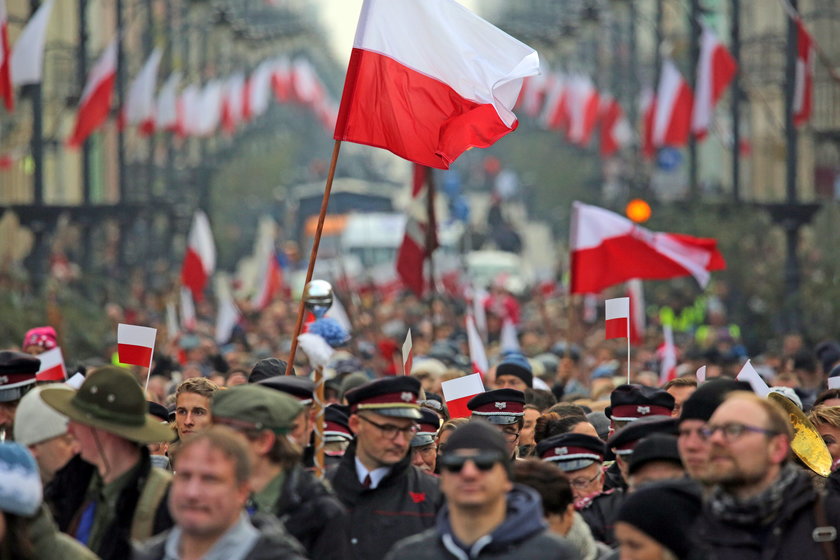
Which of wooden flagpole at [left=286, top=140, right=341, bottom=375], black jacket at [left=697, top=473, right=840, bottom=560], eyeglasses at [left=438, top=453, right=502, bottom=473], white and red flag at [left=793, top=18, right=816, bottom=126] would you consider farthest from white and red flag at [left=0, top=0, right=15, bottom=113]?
black jacket at [left=697, top=473, right=840, bottom=560]

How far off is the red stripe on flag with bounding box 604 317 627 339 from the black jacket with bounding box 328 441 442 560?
5020 mm

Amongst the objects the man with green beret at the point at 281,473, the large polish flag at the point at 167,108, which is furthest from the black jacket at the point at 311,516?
the large polish flag at the point at 167,108

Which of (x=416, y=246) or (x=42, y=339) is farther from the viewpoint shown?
(x=416, y=246)

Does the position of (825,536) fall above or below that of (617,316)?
below

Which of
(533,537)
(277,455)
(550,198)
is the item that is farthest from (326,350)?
(550,198)

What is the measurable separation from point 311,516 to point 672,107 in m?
26.3

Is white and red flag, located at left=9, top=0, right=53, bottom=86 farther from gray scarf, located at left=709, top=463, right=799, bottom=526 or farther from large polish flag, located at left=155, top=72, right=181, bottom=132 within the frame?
gray scarf, located at left=709, top=463, right=799, bottom=526

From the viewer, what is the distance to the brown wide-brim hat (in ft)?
21.5

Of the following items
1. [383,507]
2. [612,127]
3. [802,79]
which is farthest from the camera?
[612,127]

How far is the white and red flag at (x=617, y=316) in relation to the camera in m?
12.2

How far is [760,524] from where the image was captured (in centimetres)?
609

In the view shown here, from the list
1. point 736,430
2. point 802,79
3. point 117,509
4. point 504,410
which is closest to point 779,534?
point 736,430

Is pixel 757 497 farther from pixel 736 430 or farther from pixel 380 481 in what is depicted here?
pixel 380 481

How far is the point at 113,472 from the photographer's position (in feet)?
21.5
